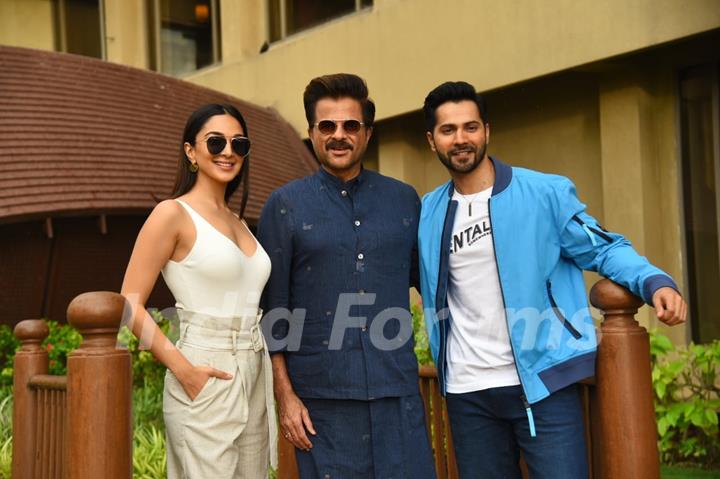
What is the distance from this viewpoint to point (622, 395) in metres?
2.77

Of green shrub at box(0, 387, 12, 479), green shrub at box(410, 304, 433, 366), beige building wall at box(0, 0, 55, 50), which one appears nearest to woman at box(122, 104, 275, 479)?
green shrub at box(410, 304, 433, 366)

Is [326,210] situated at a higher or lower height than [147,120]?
lower

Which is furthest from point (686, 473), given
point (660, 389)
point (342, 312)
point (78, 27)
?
point (78, 27)

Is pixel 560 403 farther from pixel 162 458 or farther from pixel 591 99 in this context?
pixel 591 99

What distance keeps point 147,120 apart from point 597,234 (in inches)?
265

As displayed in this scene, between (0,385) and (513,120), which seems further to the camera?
(513,120)

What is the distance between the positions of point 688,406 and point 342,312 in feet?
11.8

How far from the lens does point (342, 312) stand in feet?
9.55

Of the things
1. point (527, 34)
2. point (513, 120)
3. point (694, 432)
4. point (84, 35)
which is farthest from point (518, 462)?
point (84, 35)

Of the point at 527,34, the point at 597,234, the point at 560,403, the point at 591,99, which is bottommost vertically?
the point at 560,403

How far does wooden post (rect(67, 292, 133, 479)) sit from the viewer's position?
271 cm

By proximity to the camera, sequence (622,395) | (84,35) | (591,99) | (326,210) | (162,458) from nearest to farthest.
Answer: (622,395)
(326,210)
(162,458)
(591,99)
(84,35)

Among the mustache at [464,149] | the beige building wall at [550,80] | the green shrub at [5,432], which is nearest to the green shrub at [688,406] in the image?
the beige building wall at [550,80]

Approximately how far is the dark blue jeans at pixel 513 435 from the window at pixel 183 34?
10554 mm
